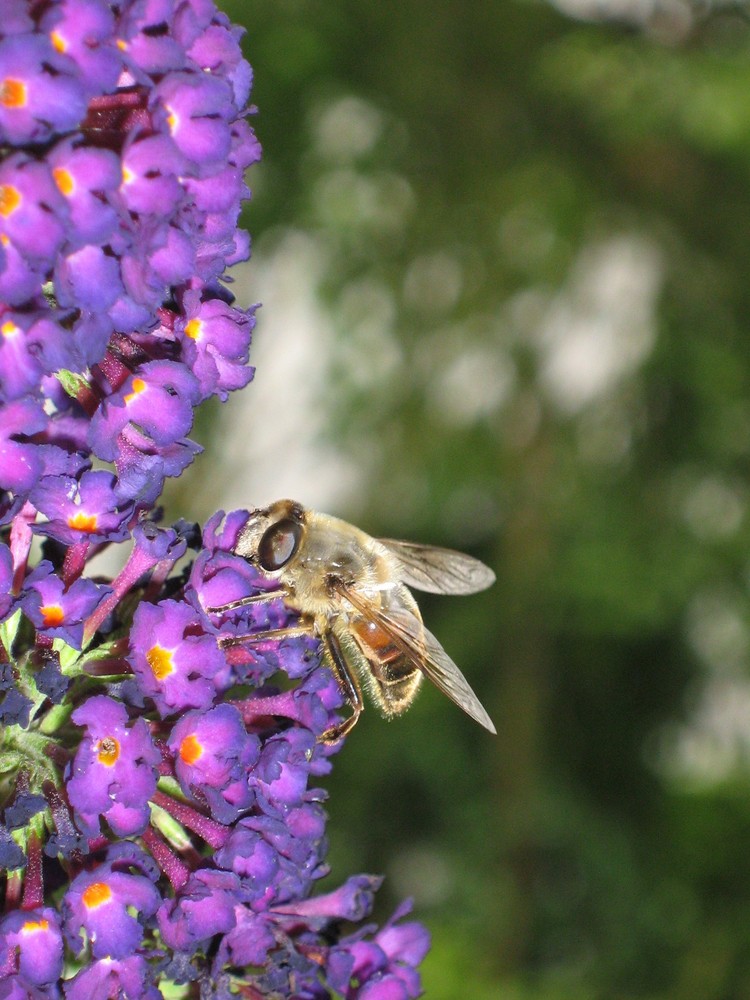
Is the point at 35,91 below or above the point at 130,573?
above

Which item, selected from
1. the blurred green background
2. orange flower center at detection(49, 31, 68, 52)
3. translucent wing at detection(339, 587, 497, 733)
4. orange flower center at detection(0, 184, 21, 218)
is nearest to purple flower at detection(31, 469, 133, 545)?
orange flower center at detection(0, 184, 21, 218)

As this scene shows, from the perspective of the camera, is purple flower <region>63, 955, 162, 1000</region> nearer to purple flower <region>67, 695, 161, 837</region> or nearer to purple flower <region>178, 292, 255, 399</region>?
purple flower <region>67, 695, 161, 837</region>

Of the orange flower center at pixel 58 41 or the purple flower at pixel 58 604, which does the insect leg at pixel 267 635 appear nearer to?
the purple flower at pixel 58 604

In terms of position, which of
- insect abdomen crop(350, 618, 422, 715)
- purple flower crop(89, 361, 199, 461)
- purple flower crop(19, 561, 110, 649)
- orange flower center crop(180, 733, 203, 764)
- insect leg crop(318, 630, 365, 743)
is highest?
purple flower crop(89, 361, 199, 461)

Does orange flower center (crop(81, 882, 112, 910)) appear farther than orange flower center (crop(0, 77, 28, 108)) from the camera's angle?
Yes

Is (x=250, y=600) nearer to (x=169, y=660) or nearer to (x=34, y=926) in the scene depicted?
(x=169, y=660)

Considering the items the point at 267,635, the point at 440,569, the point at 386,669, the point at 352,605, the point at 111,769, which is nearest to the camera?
the point at 111,769

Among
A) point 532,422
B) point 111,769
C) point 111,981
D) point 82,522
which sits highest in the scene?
point 82,522

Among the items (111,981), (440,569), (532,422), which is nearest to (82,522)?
(111,981)

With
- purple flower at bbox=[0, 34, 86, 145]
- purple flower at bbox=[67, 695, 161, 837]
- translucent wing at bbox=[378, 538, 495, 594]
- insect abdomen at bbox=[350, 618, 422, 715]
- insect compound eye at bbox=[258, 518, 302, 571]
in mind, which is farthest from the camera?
translucent wing at bbox=[378, 538, 495, 594]
